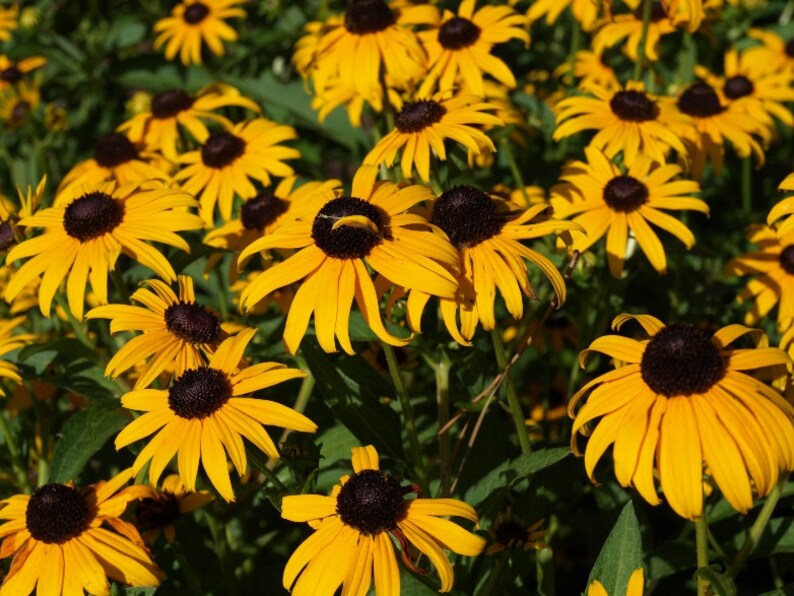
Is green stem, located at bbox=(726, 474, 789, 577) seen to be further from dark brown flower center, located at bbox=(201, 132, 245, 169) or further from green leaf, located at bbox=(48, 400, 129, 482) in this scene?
dark brown flower center, located at bbox=(201, 132, 245, 169)

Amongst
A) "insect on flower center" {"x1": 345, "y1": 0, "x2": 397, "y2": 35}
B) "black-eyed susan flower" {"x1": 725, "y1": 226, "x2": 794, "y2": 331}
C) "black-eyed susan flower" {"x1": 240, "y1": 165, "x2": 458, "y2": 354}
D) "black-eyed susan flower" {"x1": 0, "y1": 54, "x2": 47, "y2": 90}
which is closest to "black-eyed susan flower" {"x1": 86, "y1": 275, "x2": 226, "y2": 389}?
"black-eyed susan flower" {"x1": 240, "y1": 165, "x2": 458, "y2": 354}

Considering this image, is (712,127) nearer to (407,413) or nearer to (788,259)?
(788,259)

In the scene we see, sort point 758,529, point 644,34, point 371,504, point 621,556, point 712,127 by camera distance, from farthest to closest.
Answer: point 712,127 → point 644,34 → point 758,529 → point 621,556 → point 371,504

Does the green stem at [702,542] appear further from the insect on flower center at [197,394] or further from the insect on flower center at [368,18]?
the insect on flower center at [368,18]

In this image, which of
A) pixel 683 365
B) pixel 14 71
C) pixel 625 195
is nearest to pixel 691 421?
pixel 683 365

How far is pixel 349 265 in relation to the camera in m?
1.75

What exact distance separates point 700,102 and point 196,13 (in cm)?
205

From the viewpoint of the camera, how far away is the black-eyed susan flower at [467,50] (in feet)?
9.12

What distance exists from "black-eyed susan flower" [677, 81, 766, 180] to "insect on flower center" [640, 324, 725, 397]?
4.40ft

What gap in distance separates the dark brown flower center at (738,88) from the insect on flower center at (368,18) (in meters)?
1.13

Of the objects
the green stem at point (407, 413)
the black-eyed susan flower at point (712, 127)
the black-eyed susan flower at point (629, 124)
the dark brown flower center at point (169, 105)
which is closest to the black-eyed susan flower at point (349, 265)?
the green stem at point (407, 413)

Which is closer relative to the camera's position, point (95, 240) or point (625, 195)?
point (95, 240)

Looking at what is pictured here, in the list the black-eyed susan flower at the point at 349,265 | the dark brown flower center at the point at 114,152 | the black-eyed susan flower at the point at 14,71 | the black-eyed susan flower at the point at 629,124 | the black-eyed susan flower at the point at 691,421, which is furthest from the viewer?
the black-eyed susan flower at the point at 14,71

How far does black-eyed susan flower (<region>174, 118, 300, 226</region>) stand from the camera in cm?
276
